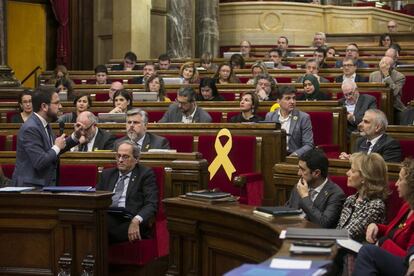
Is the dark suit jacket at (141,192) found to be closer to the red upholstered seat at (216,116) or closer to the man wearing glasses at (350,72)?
the red upholstered seat at (216,116)

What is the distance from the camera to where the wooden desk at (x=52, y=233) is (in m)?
5.84

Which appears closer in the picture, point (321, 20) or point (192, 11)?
point (192, 11)

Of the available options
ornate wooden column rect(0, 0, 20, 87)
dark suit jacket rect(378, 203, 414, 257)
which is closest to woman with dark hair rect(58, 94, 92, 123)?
ornate wooden column rect(0, 0, 20, 87)

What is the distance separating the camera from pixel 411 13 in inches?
864

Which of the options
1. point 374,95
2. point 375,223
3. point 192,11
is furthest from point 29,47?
point 375,223

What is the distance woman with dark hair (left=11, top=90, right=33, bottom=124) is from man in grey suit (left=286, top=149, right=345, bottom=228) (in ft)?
12.3

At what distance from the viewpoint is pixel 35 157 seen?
6293mm

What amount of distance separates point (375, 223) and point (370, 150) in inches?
71.4

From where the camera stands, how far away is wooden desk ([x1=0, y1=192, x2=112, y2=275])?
584cm

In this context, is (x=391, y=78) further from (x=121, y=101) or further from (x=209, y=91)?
(x=121, y=101)

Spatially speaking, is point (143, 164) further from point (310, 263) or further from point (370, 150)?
point (310, 263)

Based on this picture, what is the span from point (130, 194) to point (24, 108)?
2782mm

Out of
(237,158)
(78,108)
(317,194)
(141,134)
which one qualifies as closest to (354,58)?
(78,108)

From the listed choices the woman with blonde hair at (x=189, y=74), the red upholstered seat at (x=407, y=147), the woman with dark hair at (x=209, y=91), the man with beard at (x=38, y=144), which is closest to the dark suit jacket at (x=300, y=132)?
the red upholstered seat at (x=407, y=147)
